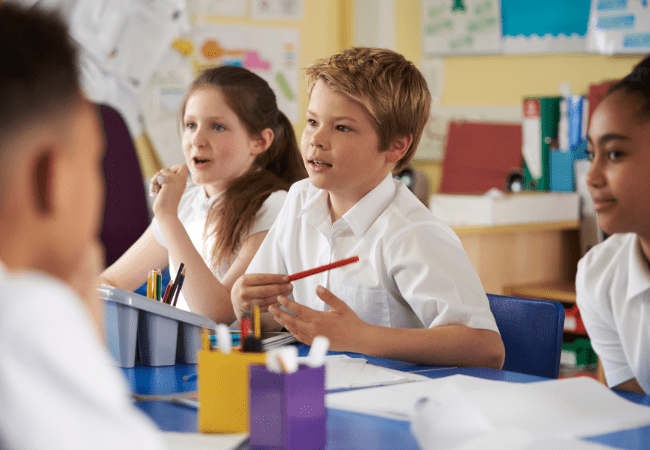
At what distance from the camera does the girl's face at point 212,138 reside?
157 centimetres

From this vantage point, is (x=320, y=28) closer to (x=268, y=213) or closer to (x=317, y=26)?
(x=317, y=26)

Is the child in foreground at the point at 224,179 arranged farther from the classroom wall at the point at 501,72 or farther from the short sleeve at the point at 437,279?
the classroom wall at the point at 501,72

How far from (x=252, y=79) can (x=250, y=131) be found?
0.13m

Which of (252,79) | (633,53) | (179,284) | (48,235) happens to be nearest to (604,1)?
(633,53)

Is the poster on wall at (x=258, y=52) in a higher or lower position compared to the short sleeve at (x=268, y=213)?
higher

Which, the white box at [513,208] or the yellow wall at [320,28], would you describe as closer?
the white box at [513,208]

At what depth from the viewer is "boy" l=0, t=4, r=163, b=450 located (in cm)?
32

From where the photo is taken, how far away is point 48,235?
0.36 metres

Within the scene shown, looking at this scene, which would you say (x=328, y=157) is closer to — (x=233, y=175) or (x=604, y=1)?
(x=233, y=175)

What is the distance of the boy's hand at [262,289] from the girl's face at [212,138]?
0.56 meters

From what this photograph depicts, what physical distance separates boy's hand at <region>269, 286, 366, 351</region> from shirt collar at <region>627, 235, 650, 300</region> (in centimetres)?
42

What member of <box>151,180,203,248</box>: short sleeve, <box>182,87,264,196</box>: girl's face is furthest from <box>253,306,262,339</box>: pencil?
<box>151,180,203,248</box>: short sleeve

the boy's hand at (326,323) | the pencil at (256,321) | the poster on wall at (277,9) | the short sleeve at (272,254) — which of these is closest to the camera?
the pencil at (256,321)

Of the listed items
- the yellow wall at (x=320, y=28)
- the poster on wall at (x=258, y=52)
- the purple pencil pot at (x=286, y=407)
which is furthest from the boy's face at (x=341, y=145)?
the yellow wall at (x=320, y=28)
